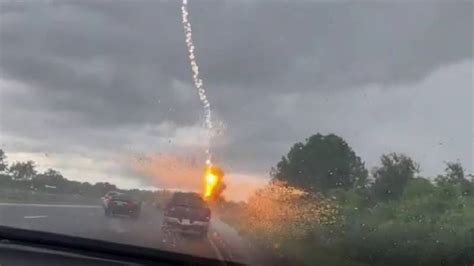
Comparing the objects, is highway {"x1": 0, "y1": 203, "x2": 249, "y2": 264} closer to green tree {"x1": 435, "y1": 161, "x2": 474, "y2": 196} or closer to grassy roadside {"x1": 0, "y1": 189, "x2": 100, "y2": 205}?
grassy roadside {"x1": 0, "y1": 189, "x2": 100, "y2": 205}

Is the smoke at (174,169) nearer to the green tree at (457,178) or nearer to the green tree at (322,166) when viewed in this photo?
the green tree at (322,166)

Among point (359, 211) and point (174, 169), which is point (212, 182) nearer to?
point (174, 169)

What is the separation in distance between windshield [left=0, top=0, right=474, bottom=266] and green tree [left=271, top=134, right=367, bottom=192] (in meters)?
0.01

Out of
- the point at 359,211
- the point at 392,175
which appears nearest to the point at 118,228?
the point at 359,211

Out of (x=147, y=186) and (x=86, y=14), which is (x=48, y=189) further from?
(x=86, y=14)

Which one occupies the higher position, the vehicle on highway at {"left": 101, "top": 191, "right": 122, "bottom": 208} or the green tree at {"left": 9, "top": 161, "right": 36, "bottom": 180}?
the green tree at {"left": 9, "top": 161, "right": 36, "bottom": 180}

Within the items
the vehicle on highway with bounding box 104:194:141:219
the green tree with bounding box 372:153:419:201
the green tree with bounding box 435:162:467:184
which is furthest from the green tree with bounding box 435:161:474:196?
the vehicle on highway with bounding box 104:194:141:219

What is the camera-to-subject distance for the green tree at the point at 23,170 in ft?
19.2

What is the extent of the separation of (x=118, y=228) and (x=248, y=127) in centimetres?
118

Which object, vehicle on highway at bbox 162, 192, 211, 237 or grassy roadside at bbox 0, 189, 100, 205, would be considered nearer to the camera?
vehicle on highway at bbox 162, 192, 211, 237

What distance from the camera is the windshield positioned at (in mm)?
4863

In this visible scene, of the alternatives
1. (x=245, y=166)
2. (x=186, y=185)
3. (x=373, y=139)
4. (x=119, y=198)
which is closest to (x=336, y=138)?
(x=373, y=139)

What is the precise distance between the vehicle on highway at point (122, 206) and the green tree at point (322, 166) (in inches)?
42.5

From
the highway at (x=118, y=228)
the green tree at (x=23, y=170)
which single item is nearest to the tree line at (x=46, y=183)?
the green tree at (x=23, y=170)
